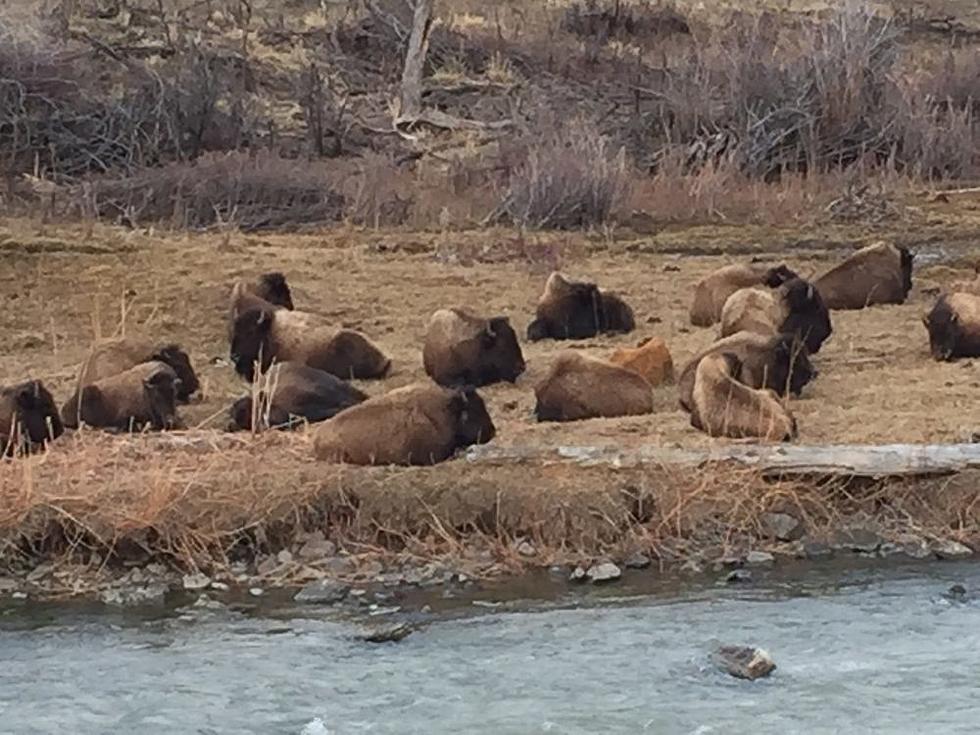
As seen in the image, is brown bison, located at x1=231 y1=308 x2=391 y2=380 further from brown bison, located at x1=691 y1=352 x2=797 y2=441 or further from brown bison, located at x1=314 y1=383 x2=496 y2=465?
brown bison, located at x1=691 y1=352 x2=797 y2=441

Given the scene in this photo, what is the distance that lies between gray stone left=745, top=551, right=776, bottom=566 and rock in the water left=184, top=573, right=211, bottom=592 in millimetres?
3069

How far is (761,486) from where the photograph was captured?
35.3ft

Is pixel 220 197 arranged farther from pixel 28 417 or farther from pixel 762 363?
pixel 762 363

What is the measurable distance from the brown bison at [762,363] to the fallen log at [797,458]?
126 centimetres

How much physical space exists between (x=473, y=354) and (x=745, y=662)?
17.7ft

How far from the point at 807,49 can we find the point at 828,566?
49.0ft

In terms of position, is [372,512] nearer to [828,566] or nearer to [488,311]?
[828,566]

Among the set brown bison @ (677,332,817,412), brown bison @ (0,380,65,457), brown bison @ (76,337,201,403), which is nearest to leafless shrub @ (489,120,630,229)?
brown bison @ (76,337,201,403)

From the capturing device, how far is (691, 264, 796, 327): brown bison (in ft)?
50.4

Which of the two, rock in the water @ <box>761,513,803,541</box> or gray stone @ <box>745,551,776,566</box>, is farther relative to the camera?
rock in the water @ <box>761,513,803,541</box>

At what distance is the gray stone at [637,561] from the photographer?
10391 millimetres

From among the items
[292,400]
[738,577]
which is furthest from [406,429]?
[738,577]

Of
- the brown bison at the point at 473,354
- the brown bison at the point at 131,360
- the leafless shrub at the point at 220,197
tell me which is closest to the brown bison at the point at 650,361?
the brown bison at the point at 473,354

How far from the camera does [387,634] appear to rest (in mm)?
9219
